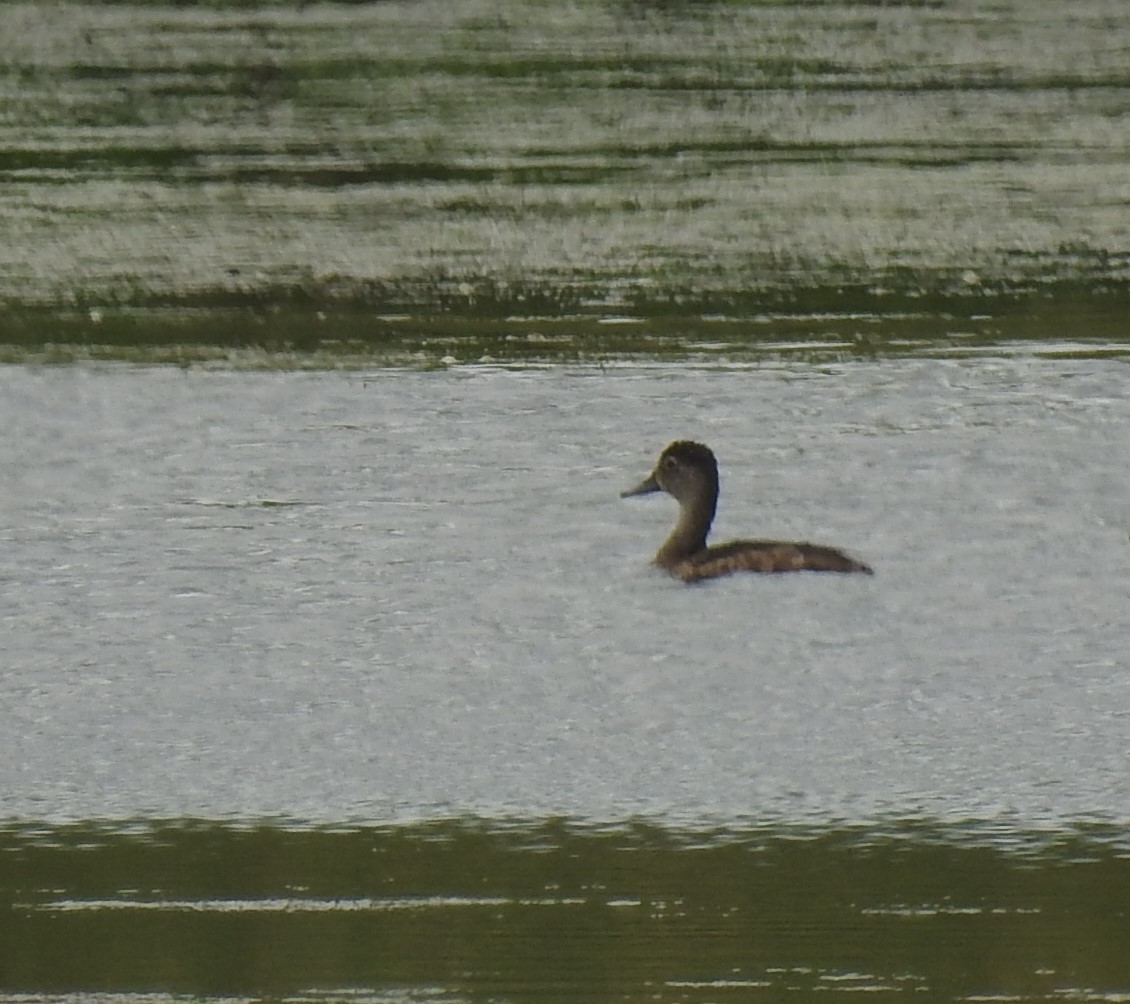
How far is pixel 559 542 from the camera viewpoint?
19.7 feet

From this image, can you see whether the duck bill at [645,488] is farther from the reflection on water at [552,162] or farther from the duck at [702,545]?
the reflection on water at [552,162]

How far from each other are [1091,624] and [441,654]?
1.27 m

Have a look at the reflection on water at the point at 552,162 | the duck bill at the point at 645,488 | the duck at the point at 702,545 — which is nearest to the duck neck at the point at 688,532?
the duck at the point at 702,545

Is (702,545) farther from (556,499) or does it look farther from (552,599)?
(552,599)

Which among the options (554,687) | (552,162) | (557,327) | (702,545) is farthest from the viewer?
(552,162)

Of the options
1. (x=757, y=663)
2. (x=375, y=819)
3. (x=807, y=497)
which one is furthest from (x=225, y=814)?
(x=807, y=497)

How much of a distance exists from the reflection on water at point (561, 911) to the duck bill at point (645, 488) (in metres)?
2.23

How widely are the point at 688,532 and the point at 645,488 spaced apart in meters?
0.30

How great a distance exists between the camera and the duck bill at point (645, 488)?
20.5 feet

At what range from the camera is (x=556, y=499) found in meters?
6.30

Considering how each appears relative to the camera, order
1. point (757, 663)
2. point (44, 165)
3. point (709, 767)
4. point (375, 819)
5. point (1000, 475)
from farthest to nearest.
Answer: point (44, 165), point (1000, 475), point (757, 663), point (709, 767), point (375, 819)

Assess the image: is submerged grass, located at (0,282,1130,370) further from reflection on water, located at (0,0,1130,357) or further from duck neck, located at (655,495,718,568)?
duck neck, located at (655,495,718,568)

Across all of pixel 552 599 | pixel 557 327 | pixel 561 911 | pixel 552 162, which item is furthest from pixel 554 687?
pixel 552 162

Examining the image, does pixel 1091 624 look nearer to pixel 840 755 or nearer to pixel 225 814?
pixel 840 755
